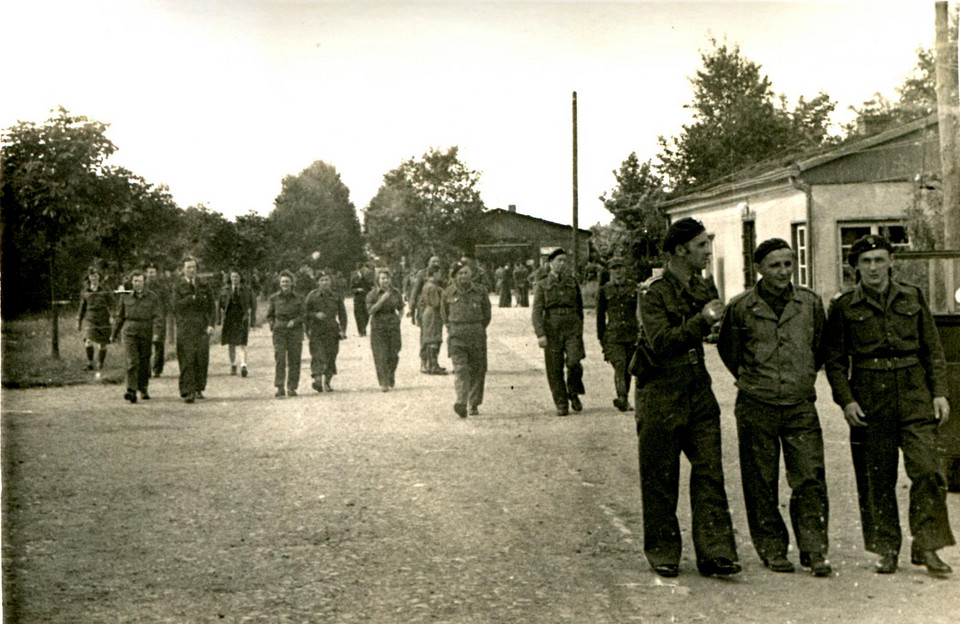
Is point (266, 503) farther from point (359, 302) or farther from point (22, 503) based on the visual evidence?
point (359, 302)

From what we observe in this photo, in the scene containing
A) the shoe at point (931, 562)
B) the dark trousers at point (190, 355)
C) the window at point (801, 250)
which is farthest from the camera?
the window at point (801, 250)

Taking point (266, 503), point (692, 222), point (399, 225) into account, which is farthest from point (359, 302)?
point (692, 222)

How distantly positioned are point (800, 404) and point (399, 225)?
33.4 ft

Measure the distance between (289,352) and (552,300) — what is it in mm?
4261

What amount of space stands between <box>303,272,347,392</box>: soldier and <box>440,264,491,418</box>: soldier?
293 centimetres

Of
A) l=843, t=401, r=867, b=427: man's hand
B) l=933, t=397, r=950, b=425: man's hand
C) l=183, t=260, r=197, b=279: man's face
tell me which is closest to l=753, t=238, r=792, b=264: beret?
l=843, t=401, r=867, b=427: man's hand

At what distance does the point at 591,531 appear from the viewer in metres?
6.73

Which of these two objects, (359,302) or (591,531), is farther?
(359,302)

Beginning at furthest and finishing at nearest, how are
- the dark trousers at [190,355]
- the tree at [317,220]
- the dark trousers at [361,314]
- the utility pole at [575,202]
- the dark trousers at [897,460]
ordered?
the dark trousers at [361,314] < the dark trousers at [190,355] < the tree at [317,220] < the utility pole at [575,202] < the dark trousers at [897,460]

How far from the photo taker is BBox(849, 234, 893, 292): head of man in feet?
19.3

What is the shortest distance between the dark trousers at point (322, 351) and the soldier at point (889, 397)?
1016 cm

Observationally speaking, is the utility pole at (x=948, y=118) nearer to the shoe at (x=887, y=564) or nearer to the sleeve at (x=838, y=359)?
the sleeve at (x=838, y=359)

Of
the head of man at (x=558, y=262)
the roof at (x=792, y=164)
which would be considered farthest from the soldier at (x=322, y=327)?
the roof at (x=792, y=164)

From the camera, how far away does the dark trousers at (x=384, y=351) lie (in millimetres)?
15406
